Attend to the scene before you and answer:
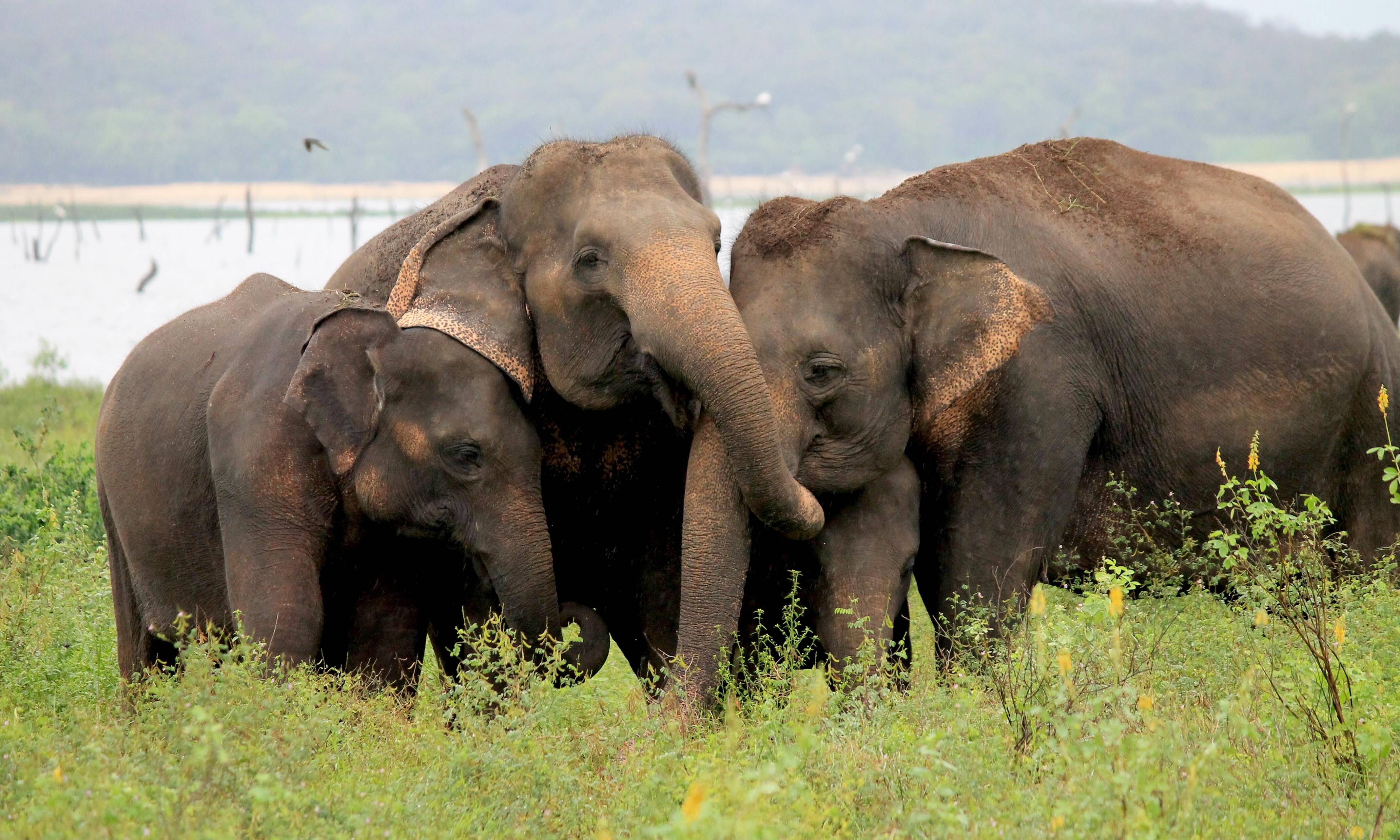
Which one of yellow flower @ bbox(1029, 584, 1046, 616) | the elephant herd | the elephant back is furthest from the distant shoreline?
yellow flower @ bbox(1029, 584, 1046, 616)

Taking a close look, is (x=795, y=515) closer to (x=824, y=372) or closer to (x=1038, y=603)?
(x=824, y=372)

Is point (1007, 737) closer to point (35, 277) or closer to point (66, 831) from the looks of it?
point (66, 831)

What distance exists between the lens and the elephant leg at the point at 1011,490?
18.1 feet

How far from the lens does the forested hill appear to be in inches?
4921

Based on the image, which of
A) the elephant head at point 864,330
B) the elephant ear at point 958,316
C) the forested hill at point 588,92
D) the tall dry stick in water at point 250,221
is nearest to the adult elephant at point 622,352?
the elephant head at point 864,330

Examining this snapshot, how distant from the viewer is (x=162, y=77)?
498 ft

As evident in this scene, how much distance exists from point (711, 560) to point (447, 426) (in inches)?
38.7

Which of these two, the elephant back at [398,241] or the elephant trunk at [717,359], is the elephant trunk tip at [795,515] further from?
the elephant back at [398,241]

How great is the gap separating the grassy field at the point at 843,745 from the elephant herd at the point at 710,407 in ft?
1.10

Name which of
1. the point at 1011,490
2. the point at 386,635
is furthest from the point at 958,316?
the point at 386,635

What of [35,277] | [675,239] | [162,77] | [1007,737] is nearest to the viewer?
[1007,737]

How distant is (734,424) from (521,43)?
603 ft

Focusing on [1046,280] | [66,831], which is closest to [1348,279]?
[1046,280]

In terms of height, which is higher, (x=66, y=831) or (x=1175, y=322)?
(x=1175, y=322)
